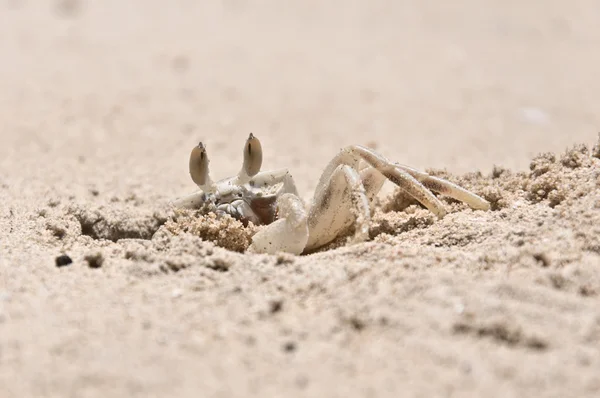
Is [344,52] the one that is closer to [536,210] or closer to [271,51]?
[271,51]

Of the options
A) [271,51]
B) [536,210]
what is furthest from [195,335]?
[271,51]

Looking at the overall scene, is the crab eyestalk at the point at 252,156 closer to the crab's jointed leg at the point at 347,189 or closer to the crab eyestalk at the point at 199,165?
the crab eyestalk at the point at 199,165

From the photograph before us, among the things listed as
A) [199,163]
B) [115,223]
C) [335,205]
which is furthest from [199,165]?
[335,205]

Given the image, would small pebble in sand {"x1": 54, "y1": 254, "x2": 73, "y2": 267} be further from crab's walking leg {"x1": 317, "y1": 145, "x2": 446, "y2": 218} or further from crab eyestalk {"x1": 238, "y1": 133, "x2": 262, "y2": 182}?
crab's walking leg {"x1": 317, "y1": 145, "x2": 446, "y2": 218}

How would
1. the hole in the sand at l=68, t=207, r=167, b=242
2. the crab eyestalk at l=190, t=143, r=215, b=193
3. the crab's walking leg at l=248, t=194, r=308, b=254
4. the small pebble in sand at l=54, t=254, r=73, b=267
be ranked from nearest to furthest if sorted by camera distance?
the small pebble in sand at l=54, t=254, r=73, b=267, the crab's walking leg at l=248, t=194, r=308, b=254, the crab eyestalk at l=190, t=143, r=215, b=193, the hole in the sand at l=68, t=207, r=167, b=242

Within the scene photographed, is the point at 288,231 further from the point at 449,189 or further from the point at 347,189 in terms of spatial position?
the point at 449,189

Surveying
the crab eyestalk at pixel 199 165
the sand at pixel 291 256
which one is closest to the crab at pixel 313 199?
the crab eyestalk at pixel 199 165

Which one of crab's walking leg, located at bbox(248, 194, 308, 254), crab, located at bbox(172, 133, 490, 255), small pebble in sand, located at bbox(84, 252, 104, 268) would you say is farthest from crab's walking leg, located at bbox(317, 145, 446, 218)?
small pebble in sand, located at bbox(84, 252, 104, 268)

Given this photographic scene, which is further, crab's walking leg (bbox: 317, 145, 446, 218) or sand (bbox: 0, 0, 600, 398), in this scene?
crab's walking leg (bbox: 317, 145, 446, 218)
